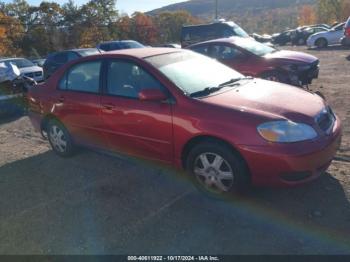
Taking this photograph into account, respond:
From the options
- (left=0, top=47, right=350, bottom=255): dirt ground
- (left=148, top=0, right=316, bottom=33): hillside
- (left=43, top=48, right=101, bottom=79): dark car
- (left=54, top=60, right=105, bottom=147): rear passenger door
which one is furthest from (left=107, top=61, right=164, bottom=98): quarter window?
(left=148, top=0, right=316, bottom=33): hillside

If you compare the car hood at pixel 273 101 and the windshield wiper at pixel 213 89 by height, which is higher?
the windshield wiper at pixel 213 89

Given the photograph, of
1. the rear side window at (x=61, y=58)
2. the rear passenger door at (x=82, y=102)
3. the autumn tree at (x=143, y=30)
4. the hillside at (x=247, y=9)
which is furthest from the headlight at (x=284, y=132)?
the hillside at (x=247, y=9)

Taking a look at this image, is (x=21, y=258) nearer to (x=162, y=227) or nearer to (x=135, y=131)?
(x=162, y=227)

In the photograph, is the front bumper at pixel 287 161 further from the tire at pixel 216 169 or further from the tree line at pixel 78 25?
the tree line at pixel 78 25

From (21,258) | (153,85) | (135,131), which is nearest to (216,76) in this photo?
(153,85)

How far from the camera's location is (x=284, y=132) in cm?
339

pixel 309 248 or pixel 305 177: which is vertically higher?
pixel 305 177

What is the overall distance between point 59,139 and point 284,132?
3.55m

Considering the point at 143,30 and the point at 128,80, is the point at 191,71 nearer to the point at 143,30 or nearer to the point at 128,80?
the point at 128,80

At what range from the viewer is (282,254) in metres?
2.96

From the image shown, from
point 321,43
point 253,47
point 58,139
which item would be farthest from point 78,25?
point 58,139

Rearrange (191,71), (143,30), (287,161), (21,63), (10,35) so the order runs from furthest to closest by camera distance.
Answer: (143,30), (10,35), (21,63), (191,71), (287,161)

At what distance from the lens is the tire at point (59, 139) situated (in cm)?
538

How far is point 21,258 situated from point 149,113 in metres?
1.94
